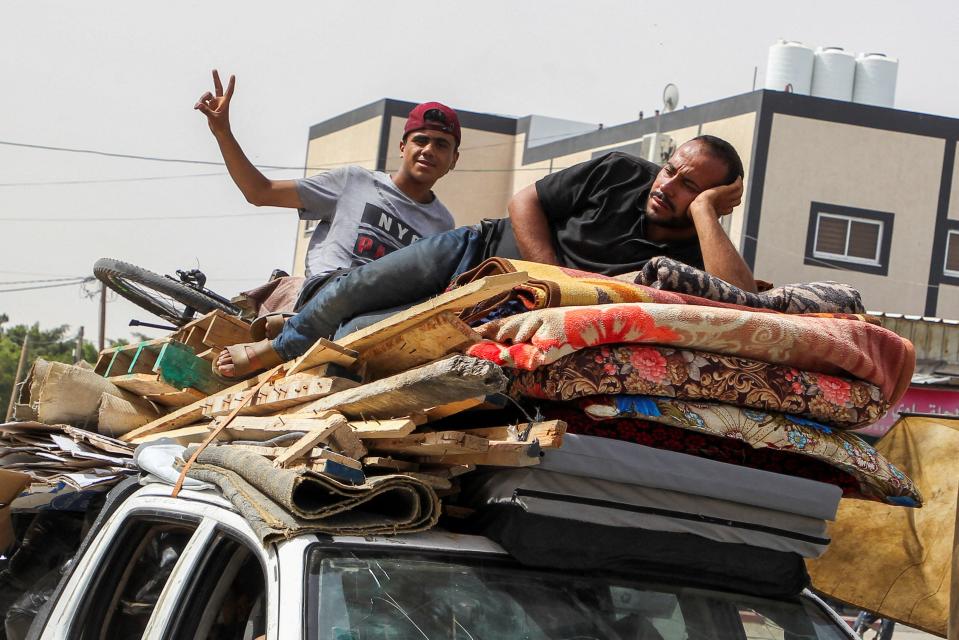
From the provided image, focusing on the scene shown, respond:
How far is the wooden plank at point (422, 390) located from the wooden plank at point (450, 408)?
6 centimetres

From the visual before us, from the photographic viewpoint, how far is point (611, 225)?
3742 millimetres

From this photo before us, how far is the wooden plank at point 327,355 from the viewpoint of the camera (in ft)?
9.88

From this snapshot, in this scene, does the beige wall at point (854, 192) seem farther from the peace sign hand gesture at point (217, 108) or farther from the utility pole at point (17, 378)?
the peace sign hand gesture at point (217, 108)

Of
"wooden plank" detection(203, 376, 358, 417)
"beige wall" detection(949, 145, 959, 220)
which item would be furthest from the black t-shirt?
"beige wall" detection(949, 145, 959, 220)

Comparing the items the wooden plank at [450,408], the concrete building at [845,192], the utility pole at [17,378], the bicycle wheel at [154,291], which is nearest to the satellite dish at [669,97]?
the concrete building at [845,192]

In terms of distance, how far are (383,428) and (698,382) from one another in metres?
0.77

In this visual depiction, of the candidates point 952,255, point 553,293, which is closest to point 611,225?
point 553,293

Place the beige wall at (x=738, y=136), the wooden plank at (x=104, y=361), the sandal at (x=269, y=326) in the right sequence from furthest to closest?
the beige wall at (x=738, y=136) < the wooden plank at (x=104, y=361) < the sandal at (x=269, y=326)

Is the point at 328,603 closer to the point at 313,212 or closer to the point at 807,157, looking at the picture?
the point at 313,212

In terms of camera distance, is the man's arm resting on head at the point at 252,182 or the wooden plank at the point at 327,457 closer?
the wooden plank at the point at 327,457

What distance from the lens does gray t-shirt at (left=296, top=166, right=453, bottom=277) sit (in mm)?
4891

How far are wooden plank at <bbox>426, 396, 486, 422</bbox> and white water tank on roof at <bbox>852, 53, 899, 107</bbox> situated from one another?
980 inches

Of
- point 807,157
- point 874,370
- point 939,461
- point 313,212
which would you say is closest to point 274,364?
point 313,212

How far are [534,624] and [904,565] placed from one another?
84.8 inches
